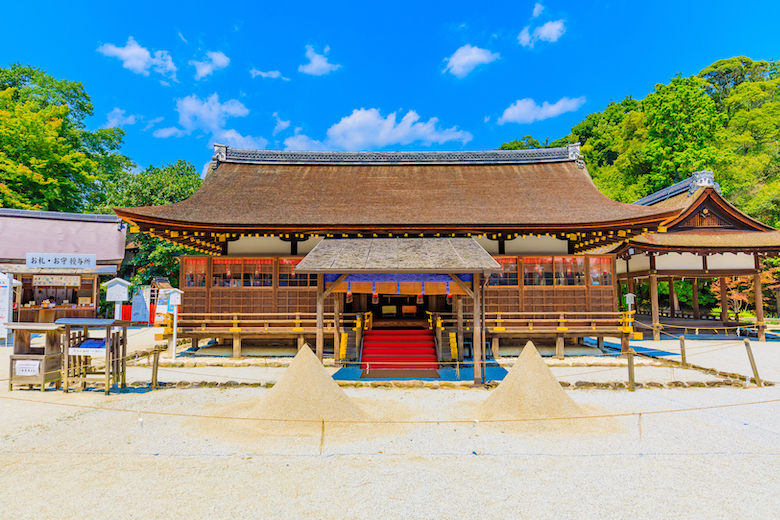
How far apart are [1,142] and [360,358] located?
31.5 m

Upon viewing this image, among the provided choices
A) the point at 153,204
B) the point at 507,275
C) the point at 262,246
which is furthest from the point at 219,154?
the point at 507,275

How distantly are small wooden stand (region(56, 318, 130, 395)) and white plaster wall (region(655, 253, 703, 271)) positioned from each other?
19.6 m

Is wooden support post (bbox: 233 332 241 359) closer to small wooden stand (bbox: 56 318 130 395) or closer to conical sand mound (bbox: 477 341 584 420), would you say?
small wooden stand (bbox: 56 318 130 395)

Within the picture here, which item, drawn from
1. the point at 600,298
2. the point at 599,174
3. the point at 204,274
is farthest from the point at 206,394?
the point at 599,174

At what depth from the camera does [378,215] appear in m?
12.8

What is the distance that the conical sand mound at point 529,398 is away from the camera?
6.63m

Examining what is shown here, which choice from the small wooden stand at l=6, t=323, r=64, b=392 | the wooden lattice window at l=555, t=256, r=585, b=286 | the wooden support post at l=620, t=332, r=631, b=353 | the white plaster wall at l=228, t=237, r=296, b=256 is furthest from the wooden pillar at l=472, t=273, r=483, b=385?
the small wooden stand at l=6, t=323, r=64, b=392

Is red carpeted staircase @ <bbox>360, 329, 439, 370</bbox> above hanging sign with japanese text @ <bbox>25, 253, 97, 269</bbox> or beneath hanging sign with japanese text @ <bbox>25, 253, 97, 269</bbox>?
beneath

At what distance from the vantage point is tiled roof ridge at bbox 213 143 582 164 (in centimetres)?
1681

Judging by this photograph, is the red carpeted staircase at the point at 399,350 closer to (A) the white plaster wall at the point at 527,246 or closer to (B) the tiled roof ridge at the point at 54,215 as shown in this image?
(A) the white plaster wall at the point at 527,246

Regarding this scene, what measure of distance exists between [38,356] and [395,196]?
10651mm

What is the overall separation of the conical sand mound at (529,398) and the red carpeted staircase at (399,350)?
3.31m

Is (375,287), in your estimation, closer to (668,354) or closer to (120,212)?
A: (120,212)

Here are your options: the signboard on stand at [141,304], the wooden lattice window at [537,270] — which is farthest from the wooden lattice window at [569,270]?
the signboard on stand at [141,304]
